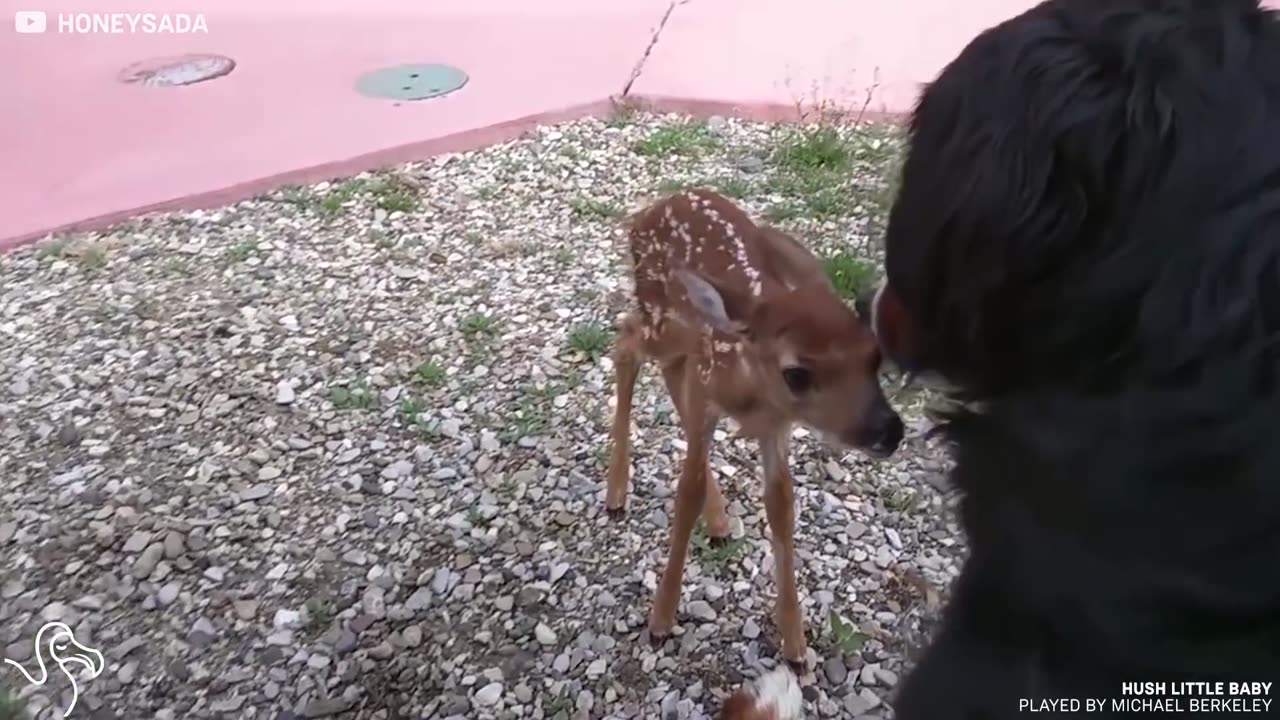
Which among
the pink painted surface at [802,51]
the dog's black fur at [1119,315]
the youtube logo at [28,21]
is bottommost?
the youtube logo at [28,21]

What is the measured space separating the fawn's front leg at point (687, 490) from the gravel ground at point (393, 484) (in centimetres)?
9

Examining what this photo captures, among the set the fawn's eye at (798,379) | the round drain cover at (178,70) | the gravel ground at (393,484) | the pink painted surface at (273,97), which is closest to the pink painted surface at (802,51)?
the pink painted surface at (273,97)

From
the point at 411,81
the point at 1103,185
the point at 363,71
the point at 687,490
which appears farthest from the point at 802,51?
the point at 1103,185

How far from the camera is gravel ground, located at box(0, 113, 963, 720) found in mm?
2469

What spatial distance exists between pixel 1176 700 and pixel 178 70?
449cm

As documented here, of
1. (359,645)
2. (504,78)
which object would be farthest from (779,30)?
(359,645)

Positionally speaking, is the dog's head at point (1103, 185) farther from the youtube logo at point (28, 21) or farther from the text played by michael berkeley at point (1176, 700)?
the youtube logo at point (28, 21)

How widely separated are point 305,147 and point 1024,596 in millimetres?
3603

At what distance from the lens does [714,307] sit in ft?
6.99

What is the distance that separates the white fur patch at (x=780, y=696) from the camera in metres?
2.04

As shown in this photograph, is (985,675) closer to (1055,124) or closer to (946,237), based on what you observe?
(946,237)

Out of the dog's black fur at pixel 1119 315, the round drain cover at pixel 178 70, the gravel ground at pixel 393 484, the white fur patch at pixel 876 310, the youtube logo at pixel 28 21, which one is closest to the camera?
the dog's black fur at pixel 1119 315

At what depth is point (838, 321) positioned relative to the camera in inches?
79.2

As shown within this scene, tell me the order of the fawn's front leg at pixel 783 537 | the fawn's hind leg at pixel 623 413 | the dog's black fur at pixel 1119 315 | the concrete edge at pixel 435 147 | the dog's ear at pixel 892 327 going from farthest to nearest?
the concrete edge at pixel 435 147 < the fawn's hind leg at pixel 623 413 < the fawn's front leg at pixel 783 537 < the dog's ear at pixel 892 327 < the dog's black fur at pixel 1119 315
